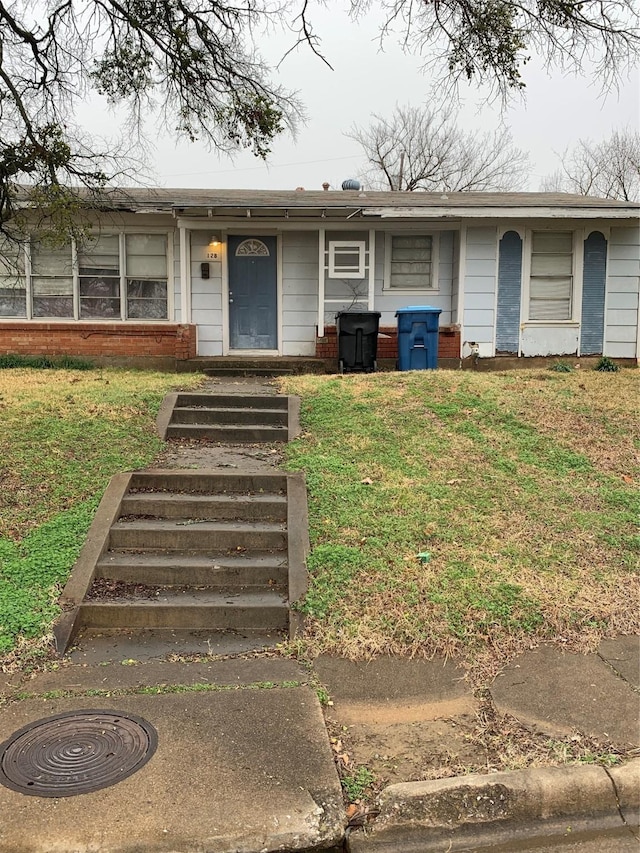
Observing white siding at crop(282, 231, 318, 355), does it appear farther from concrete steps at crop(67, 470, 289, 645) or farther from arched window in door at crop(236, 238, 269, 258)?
concrete steps at crop(67, 470, 289, 645)

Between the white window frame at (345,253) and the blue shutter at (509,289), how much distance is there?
8.36 feet

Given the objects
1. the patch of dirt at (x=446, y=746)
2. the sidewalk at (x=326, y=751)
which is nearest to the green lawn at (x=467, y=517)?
the sidewalk at (x=326, y=751)

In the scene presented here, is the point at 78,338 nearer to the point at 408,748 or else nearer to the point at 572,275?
the point at 572,275

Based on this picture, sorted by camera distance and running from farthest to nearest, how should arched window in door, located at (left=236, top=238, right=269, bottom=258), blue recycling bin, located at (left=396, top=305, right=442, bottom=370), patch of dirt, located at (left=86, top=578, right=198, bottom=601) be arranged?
Result: arched window in door, located at (left=236, top=238, right=269, bottom=258) < blue recycling bin, located at (left=396, top=305, right=442, bottom=370) < patch of dirt, located at (left=86, top=578, right=198, bottom=601)

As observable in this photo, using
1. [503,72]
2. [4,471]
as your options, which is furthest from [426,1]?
[4,471]

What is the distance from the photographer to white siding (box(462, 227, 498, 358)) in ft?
40.7

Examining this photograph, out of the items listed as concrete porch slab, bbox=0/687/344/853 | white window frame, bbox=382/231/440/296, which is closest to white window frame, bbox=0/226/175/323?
white window frame, bbox=382/231/440/296

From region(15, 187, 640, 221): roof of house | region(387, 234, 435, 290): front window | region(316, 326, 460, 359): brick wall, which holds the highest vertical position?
region(15, 187, 640, 221): roof of house

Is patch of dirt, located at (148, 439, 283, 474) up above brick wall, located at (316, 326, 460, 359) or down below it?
below

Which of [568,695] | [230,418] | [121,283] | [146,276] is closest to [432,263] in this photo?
[146,276]

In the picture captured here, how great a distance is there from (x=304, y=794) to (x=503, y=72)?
624 cm

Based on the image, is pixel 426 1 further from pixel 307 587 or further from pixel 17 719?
pixel 17 719

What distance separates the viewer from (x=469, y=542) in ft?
16.6

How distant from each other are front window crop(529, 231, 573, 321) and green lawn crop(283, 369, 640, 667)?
4.35m
